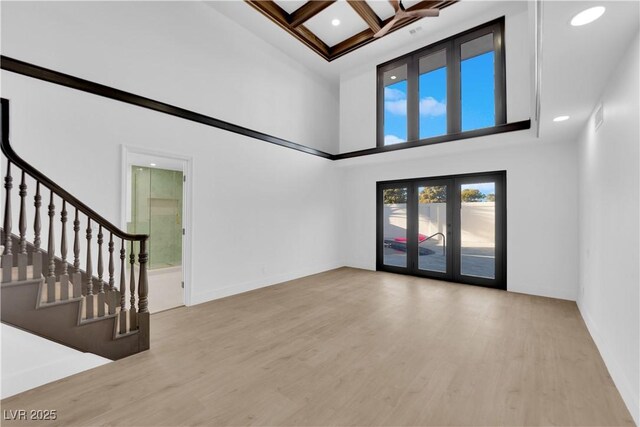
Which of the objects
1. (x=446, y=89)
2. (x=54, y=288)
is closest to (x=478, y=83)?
(x=446, y=89)

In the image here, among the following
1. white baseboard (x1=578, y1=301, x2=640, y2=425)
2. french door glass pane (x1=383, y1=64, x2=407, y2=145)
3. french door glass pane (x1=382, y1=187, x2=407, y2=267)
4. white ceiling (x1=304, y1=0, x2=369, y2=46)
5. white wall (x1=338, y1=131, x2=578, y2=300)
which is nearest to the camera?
white baseboard (x1=578, y1=301, x2=640, y2=425)

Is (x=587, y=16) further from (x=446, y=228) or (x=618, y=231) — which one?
(x=446, y=228)

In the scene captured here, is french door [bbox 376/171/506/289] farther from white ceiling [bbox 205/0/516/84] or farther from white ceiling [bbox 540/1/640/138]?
white ceiling [bbox 205/0/516/84]

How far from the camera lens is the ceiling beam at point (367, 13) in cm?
477

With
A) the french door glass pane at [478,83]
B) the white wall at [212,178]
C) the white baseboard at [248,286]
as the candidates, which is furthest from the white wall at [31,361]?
the french door glass pane at [478,83]

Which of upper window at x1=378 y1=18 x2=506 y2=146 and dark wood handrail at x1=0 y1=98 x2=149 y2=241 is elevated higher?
upper window at x1=378 y1=18 x2=506 y2=146

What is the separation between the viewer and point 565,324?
3408 mm

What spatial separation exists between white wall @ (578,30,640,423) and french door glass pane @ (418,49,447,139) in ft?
8.16

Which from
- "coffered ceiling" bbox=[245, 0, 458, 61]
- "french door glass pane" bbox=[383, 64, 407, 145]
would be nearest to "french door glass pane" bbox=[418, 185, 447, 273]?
"french door glass pane" bbox=[383, 64, 407, 145]

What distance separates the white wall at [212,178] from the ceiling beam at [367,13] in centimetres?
282

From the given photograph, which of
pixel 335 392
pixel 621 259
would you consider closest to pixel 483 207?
pixel 621 259

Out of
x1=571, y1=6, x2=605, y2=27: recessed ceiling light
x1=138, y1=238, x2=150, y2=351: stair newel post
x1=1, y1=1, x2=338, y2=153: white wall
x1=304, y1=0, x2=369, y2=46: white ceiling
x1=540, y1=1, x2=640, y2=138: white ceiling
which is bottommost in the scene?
x1=138, y1=238, x2=150, y2=351: stair newel post

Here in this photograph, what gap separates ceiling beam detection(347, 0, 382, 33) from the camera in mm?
4770

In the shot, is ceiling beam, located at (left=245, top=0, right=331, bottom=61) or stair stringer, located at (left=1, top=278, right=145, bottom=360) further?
ceiling beam, located at (left=245, top=0, right=331, bottom=61)
